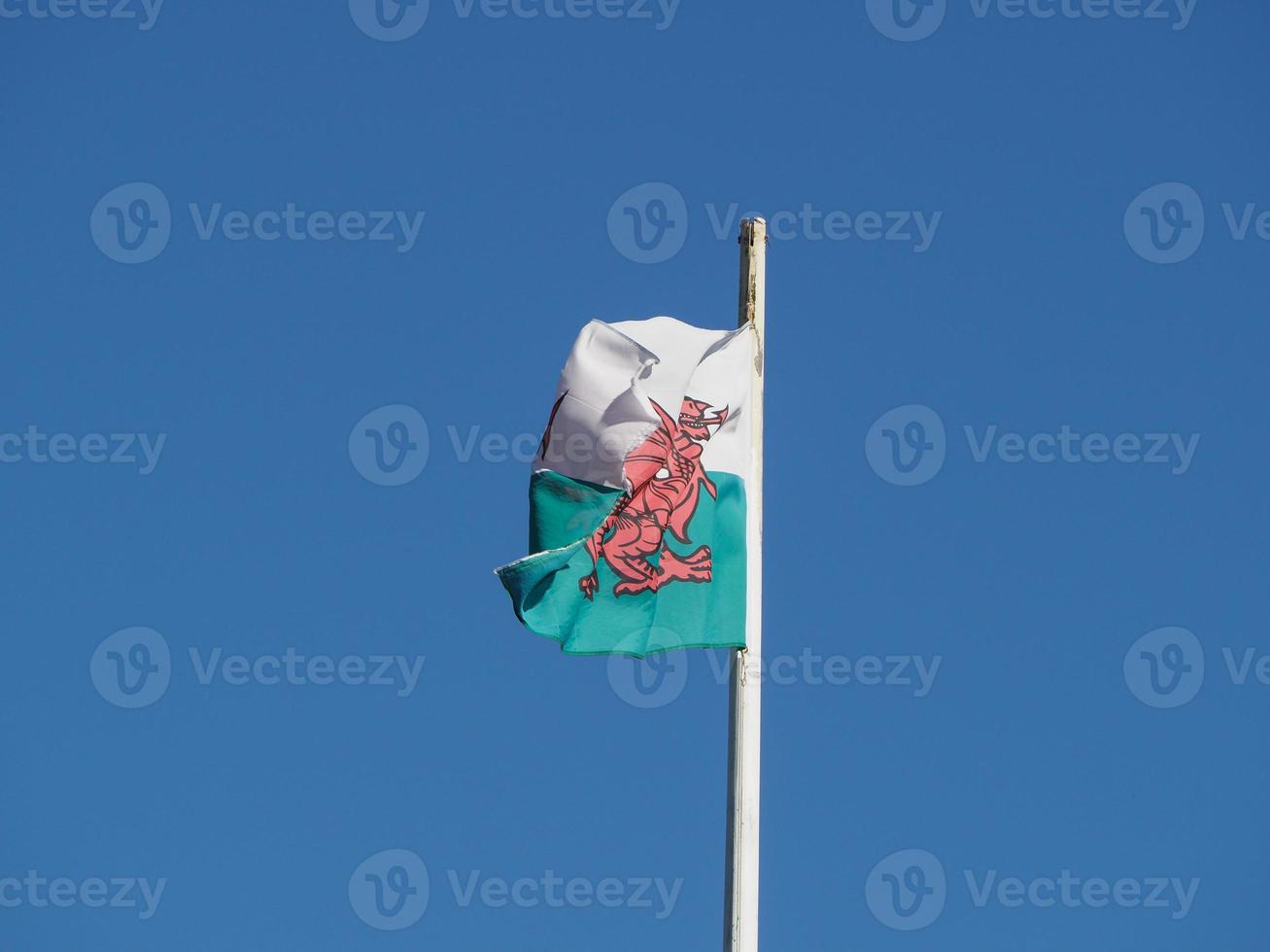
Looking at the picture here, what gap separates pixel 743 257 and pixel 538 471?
263cm

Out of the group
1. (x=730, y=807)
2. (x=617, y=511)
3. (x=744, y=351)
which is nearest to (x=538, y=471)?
(x=617, y=511)

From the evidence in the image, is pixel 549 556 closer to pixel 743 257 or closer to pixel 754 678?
pixel 754 678

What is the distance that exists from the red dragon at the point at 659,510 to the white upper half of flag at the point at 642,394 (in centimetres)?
5

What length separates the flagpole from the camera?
17.6 m

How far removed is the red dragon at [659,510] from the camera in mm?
18797

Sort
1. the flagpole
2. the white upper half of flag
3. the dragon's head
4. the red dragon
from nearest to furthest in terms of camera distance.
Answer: the flagpole
the red dragon
the white upper half of flag
the dragon's head

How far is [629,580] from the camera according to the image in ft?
61.6

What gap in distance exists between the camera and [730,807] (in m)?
17.8

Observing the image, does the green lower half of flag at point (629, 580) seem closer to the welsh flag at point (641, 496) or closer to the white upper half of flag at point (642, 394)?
the welsh flag at point (641, 496)

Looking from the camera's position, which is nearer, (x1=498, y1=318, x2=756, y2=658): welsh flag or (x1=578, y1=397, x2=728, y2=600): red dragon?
(x1=498, y1=318, x2=756, y2=658): welsh flag

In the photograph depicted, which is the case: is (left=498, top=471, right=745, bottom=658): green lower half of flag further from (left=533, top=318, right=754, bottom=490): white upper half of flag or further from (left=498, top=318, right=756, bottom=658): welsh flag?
(left=533, top=318, right=754, bottom=490): white upper half of flag

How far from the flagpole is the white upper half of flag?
0.28m

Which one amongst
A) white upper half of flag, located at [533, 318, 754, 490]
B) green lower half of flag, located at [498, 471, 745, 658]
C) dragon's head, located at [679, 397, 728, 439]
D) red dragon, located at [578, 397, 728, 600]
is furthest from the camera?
dragon's head, located at [679, 397, 728, 439]

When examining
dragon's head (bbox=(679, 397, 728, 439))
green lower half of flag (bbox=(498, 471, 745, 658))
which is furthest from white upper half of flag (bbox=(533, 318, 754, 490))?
green lower half of flag (bbox=(498, 471, 745, 658))
